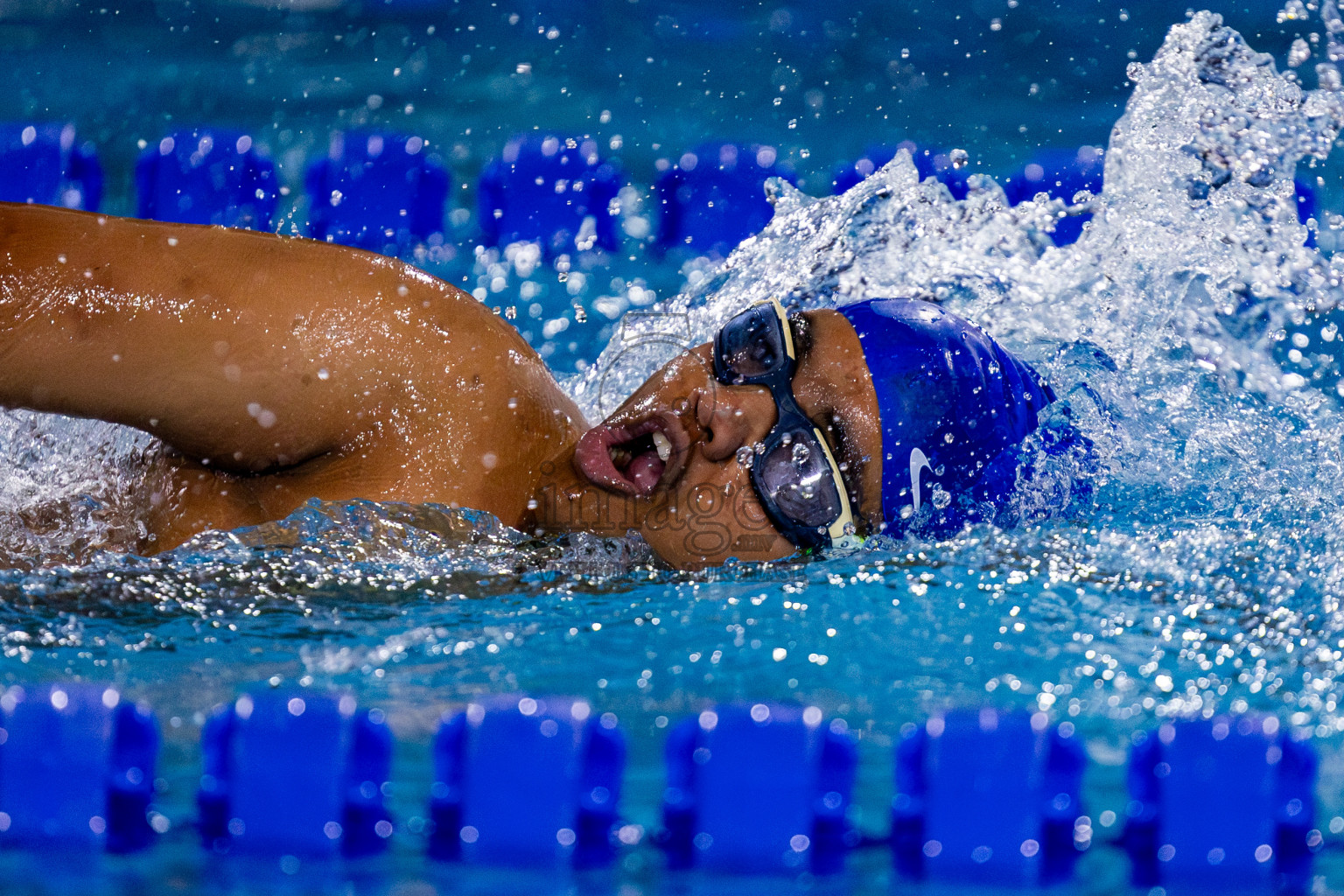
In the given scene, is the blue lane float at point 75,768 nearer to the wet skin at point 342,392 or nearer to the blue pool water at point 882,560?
the blue pool water at point 882,560

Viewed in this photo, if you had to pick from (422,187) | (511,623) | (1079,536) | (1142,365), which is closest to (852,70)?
(422,187)

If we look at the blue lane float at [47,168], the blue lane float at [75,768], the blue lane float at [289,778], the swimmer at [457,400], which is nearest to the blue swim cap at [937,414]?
the swimmer at [457,400]

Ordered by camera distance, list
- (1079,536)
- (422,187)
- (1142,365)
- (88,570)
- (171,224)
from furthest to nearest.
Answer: (422,187) < (1142,365) < (1079,536) < (88,570) < (171,224)

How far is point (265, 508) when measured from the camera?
1652mm

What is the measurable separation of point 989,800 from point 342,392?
1.01 meters

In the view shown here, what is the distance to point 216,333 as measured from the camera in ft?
4.68

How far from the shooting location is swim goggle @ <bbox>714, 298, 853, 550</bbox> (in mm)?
1728

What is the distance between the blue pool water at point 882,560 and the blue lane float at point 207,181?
114 millimetres

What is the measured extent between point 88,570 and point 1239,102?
2.64 m

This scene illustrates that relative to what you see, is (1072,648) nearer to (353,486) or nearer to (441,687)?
(441,687)

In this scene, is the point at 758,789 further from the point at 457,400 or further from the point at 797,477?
the point at 457,400

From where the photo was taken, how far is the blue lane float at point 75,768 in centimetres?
156

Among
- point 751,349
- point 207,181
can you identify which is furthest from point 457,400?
point 207,181

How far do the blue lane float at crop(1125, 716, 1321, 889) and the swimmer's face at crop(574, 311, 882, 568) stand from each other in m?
0.54
